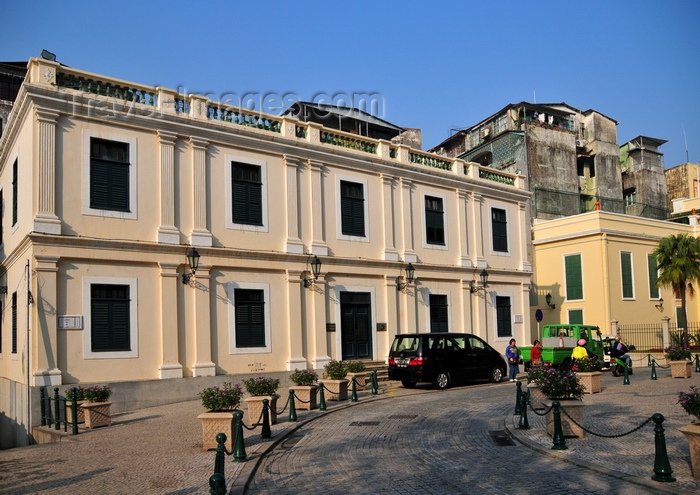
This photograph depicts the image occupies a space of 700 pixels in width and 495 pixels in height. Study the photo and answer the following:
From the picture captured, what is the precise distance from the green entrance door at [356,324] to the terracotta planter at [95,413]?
10466 mm

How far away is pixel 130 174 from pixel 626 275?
27860 millimetres

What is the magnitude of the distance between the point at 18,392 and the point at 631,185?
158ft

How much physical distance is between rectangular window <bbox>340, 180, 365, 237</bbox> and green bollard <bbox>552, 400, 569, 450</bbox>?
47.7 ft

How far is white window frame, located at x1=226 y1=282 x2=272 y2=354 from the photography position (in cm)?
2127

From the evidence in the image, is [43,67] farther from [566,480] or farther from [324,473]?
[566,480]

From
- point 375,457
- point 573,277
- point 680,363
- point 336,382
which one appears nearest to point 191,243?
point 336,382

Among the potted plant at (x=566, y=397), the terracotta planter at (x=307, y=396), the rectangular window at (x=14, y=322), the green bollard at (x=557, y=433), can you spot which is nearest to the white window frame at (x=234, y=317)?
the terracotta planter at (x=307, y=396)

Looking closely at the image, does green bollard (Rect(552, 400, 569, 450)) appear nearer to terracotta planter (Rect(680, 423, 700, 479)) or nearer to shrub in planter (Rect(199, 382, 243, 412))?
terracotta planter (Rect(680, 423, 700, 479))

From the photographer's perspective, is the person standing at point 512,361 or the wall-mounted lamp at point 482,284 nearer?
the person standing at point 512,361

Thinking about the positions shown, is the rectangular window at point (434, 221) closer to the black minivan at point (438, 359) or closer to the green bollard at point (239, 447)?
the black minivan at point (438, 359)

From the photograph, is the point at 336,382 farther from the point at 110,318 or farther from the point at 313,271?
the point at 110,318

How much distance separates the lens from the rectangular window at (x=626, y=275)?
36.5 m

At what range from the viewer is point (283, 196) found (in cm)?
2316

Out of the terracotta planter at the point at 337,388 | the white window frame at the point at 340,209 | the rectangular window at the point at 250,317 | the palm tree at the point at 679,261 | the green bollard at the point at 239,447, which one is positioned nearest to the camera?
the green bollard at the point at 239,447
